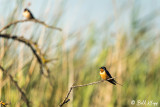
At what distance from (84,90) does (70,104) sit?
12.0 inches

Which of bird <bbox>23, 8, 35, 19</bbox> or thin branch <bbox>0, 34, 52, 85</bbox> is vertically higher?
bird <bbox>23, 8, 35, 19</bbox>

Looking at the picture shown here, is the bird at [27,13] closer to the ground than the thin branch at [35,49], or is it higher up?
higher up

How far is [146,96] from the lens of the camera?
2.18 m

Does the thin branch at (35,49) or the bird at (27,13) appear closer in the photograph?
the thin branch at (35,49)

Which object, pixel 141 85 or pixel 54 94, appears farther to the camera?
pixel 141 85

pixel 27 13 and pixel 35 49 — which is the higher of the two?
pixel 27 13

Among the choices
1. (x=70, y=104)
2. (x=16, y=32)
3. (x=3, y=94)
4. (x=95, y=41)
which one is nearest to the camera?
(x=16, y=32)

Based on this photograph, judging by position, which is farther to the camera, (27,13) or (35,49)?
(27,13)

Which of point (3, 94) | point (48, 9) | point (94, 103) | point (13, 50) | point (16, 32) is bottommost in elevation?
point (94, 103)

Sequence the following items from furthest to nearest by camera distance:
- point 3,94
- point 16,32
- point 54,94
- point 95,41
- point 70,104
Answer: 1. point 95,41
2. point 54,94
3. point 70,104
4. point 3,94
5. point 16,32

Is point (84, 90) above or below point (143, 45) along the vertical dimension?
below

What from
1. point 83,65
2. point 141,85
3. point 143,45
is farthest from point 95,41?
point 141,85

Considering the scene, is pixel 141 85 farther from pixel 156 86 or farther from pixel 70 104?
pixel 70 104

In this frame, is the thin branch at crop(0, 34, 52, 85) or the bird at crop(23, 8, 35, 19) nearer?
the thin branch at crop(0, 34, 52, 85)
